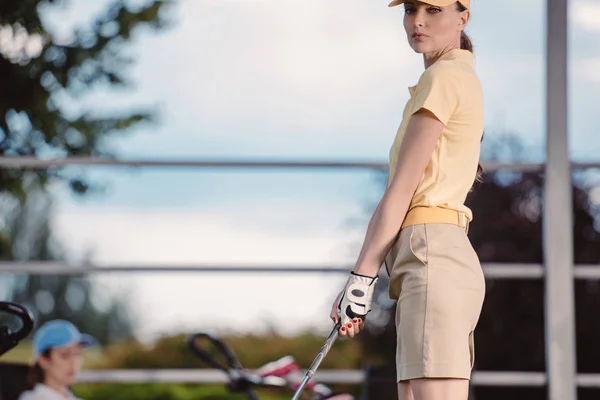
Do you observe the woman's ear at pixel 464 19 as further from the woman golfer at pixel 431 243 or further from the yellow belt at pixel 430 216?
the yellow belt at pixel 430 216

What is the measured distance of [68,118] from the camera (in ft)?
21.3

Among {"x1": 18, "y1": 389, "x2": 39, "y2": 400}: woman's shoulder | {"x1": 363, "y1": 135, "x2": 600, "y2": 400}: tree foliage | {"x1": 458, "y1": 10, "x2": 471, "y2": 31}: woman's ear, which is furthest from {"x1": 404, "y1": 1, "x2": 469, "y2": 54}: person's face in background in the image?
{"x1": 363, "y1": 135, "x2": 600, "y2": 400}: tree foliage

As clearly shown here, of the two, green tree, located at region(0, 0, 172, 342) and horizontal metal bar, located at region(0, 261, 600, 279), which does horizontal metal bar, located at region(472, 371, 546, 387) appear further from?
green tree, located at region(0, 0, 172, 342)

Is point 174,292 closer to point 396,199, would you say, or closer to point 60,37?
point 60,37

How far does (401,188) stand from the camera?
1705 mm

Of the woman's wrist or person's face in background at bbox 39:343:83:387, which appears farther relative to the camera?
person's face in background at bbox 39:343:83:387

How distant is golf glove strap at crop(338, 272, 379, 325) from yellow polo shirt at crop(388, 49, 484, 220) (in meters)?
0.13

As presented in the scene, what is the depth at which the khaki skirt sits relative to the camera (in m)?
1.65

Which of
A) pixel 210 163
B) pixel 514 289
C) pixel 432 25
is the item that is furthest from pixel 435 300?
pixel 514 289

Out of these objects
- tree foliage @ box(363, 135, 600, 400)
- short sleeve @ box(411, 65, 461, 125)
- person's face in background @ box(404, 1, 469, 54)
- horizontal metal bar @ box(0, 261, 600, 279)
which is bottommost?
tree foliage @ box(363, 135, 600, 400)

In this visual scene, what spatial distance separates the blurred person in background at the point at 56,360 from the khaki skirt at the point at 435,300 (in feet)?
5.60

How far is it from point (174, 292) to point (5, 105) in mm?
1613

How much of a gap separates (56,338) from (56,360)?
0.07 meters

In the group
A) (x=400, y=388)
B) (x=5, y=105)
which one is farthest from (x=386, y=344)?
(x=400, y=388)
